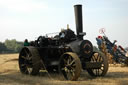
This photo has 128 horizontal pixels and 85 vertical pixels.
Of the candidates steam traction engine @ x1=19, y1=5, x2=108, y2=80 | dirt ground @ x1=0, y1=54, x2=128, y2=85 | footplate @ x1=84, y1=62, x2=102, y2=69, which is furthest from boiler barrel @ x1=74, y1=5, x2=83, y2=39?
dirt ground @ x1=0, y1=54, x2=128, y2=85

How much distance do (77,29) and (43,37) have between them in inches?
88.9

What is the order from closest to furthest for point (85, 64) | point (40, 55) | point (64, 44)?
point (85, 64), point (64, 44), point (40, 55)

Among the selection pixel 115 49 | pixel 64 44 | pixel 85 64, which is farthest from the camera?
pixel 115 49

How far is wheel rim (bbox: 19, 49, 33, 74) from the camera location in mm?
11383

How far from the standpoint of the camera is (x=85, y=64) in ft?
32.0

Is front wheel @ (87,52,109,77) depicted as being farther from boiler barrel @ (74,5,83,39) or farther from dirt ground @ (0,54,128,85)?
boiler barrel @ (74,5,83,39)

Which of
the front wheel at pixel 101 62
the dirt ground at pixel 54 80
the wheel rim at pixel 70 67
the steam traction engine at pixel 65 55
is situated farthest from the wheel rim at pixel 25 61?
the front wheel at pixel 101 62

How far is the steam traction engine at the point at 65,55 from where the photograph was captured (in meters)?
9.48

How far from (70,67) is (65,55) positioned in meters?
0.61

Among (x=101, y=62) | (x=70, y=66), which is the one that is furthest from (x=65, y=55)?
(x=101, y=62)

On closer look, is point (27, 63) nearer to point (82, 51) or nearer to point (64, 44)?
point (64, 44)

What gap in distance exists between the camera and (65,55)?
31.5 ft

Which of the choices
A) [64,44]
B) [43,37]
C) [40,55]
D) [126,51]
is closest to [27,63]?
[40,55]

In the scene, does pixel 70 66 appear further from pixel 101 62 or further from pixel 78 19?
pixel 78 19
